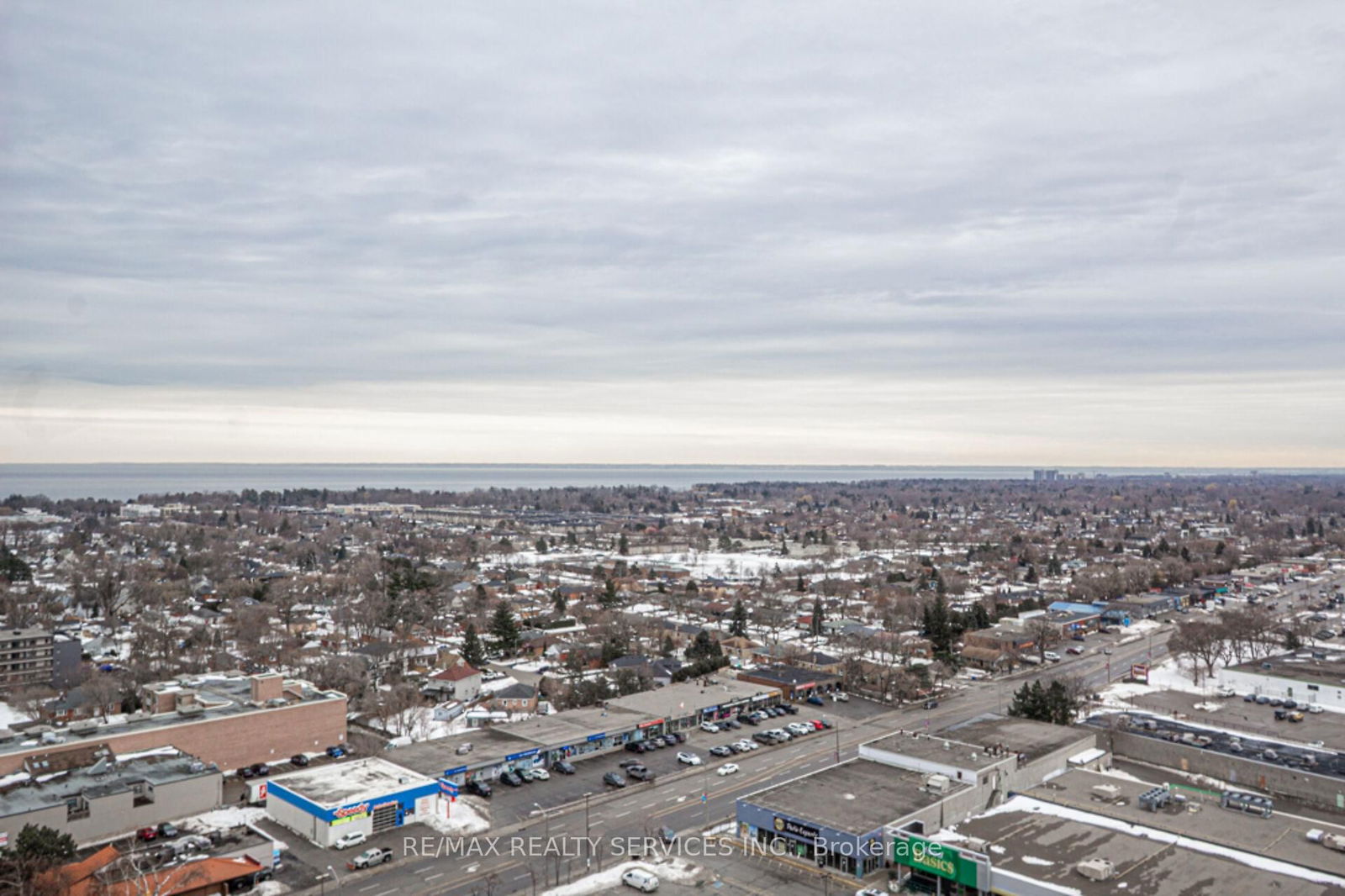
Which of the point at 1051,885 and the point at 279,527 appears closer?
the point at 1051,885

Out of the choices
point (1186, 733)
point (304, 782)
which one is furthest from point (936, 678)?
point (304, 782)

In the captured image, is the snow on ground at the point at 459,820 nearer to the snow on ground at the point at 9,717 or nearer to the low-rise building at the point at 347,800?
the low-rise building at the point at 347,800

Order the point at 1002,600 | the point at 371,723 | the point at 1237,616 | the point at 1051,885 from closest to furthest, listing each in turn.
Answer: the point at 1051,885
the point at 371,723
the point at 1237,616
the point at 1002,600

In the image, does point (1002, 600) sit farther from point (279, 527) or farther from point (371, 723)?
point (279, 527)

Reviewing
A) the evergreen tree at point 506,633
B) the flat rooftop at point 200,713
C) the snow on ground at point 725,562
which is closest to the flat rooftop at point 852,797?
the flat rooftop at point 200,713

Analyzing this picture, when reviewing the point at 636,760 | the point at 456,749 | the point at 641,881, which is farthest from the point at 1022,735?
the point at 456,749

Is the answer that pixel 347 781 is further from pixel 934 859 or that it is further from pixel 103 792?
pixel 934 859

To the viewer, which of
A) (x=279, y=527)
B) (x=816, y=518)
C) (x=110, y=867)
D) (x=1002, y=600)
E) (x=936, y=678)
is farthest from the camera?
(x=816, y=518)
